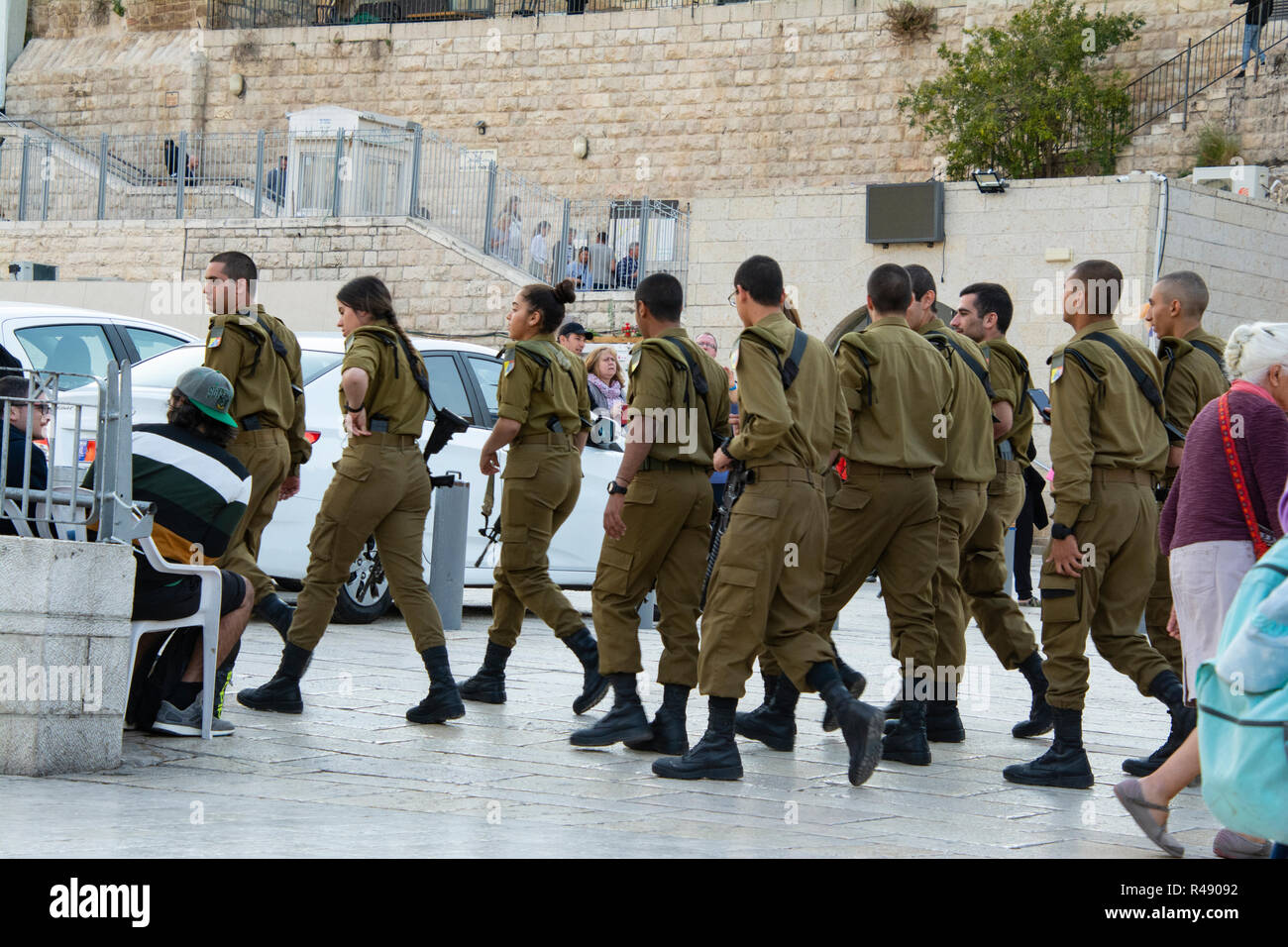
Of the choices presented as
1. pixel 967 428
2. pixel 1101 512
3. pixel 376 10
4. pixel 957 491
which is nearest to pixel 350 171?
pixel 376 10

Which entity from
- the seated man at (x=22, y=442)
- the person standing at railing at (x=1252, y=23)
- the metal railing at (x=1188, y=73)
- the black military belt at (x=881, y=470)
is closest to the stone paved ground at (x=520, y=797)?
the seated man at (x=22, y=442)

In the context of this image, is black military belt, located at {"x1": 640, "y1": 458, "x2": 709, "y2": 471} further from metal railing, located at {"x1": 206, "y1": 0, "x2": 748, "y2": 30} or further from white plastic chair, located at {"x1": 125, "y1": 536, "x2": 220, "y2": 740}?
metal railing, located at {"x1": 206, "y1": 0, "x2": 748, "y2": 30}

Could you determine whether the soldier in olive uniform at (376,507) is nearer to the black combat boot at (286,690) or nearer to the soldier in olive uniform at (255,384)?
the black combat boot at (286,690)

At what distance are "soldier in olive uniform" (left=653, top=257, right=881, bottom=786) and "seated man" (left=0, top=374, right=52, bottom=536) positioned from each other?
254 centimetres

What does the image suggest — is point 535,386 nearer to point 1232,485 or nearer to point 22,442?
point 22,442

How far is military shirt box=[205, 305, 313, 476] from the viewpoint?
7.99 meters

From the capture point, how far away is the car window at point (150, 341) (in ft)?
37.9

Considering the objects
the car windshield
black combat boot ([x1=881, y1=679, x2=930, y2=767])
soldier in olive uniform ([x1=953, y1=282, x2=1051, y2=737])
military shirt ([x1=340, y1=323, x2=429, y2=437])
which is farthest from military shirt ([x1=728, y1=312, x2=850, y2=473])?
the car windshield

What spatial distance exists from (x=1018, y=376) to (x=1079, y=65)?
20836mm

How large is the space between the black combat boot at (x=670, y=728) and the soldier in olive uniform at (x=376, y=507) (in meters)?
0.92

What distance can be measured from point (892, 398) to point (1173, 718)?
170 cm

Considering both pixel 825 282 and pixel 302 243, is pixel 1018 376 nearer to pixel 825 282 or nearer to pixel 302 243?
pixel 825 282

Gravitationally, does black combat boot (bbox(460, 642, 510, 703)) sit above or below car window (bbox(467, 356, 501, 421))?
below
